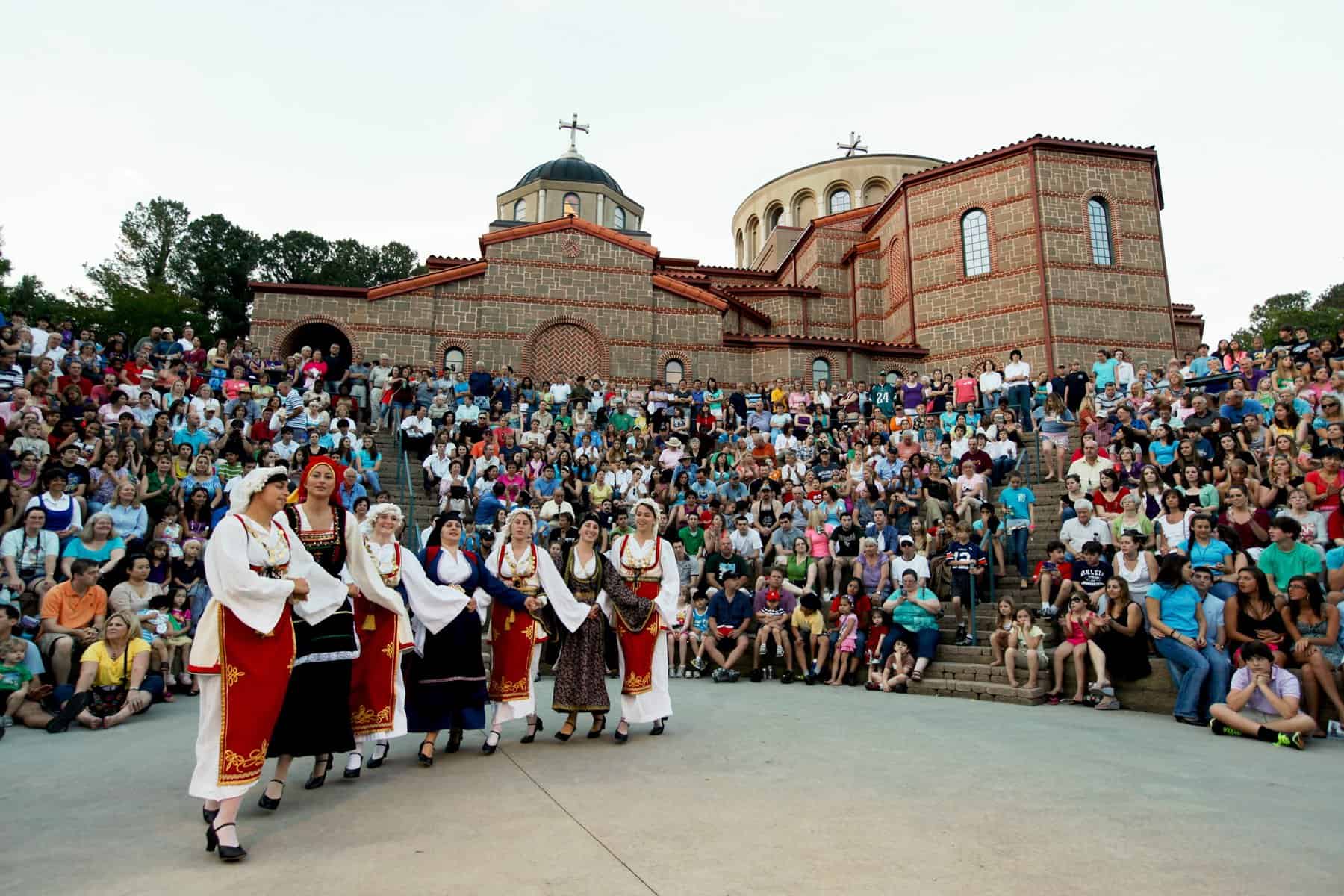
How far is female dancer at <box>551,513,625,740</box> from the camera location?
685cm

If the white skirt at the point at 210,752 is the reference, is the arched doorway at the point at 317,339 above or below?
above

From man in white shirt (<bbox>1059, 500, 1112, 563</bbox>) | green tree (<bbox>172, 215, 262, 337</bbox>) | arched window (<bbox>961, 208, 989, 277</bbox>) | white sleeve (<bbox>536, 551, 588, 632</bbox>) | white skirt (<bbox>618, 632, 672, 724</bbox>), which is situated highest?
green tree (<bbox>172, 215, 262, 337</bbox>)

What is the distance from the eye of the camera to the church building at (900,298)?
81.3ft

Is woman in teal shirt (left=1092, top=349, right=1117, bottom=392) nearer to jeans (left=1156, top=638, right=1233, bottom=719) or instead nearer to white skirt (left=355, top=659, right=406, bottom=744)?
jeans (left=1156, top=638, right=1233, bottom=719)

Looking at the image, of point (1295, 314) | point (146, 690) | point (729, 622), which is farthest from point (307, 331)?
point (1295, 314)

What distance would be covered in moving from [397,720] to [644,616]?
2.19 meters

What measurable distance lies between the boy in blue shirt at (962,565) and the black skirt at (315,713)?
25.3 ft

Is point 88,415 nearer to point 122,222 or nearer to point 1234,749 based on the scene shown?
point 1234,749

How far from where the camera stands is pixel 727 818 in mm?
4398

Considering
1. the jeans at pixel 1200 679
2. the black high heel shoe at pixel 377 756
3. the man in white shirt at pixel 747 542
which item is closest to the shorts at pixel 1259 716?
the jeans at pixel 1200 679

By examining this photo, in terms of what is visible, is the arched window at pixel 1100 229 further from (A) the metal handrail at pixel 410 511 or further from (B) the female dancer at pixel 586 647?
(B) the female dancer at pixel 586 647

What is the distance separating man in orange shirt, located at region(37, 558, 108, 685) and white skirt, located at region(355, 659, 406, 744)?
4495 mm

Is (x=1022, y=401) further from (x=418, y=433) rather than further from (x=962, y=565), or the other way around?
(x=418, y=433)

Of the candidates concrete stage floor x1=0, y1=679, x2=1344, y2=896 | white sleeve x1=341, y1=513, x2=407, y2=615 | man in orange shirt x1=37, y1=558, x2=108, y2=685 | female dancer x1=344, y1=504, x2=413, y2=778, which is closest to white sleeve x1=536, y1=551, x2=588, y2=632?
concrete stage floor x1=0, y1=679, x2=1344, y2=896
